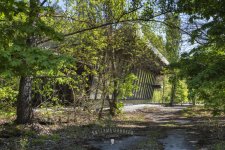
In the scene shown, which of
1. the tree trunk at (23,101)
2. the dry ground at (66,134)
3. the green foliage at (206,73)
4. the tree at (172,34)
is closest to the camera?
the green foliage at (206,73)

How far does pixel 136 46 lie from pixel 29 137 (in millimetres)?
9147

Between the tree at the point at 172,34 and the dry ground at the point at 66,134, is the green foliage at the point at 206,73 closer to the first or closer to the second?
the tree at the point at 172,34

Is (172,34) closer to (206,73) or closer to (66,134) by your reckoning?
(206,73)

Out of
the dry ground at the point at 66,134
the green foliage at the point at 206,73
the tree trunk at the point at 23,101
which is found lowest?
the dry ground at the point at 66,134

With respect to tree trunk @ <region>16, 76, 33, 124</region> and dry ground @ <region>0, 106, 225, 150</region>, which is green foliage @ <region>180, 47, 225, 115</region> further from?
tree trunk @ <region>16, 76, 33, 124</region>

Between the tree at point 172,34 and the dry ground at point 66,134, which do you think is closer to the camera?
the dry ground at point 66,134

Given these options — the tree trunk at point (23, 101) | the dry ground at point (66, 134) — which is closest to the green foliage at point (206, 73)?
the dry ground at point (66, 134)

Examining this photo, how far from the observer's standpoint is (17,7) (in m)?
4.91

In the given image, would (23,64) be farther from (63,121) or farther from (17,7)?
(63,121)

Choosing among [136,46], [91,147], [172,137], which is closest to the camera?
[91,147]

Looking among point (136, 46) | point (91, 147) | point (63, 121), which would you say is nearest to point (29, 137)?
point (91, 147)

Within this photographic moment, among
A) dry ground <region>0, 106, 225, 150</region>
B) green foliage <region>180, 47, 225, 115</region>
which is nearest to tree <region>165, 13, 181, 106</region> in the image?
green foliage <region>180, 47, 225, 115</region>

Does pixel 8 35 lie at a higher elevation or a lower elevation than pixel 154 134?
higher


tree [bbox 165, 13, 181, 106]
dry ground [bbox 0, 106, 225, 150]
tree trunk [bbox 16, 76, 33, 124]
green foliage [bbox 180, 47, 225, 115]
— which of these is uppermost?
tree [bbox 165, 13, 181, 106]
